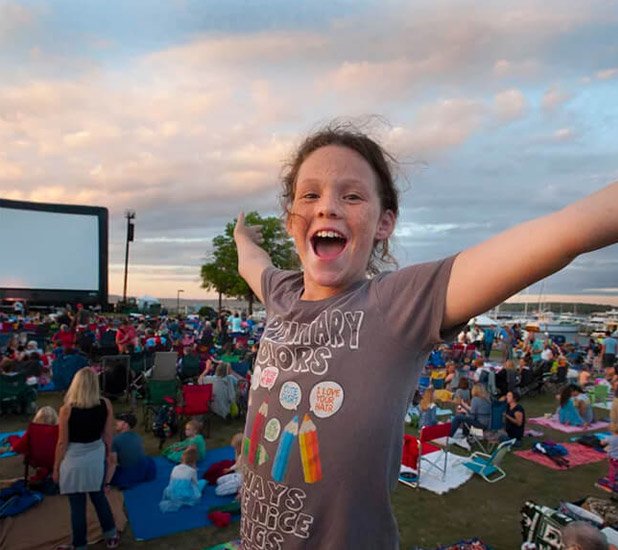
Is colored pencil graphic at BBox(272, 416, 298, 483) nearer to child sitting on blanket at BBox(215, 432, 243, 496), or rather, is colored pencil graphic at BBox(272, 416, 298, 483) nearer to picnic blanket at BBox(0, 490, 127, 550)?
picnic blanket at BBox(0, 490, 127, 550)

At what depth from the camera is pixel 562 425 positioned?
32.8ft

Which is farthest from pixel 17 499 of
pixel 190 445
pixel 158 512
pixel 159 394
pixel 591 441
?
pixel 591 441

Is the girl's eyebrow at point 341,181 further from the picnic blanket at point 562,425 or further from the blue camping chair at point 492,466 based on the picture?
the picnic blanket at point 562,425

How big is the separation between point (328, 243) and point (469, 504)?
19.7ft

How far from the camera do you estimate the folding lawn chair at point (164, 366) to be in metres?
9.98

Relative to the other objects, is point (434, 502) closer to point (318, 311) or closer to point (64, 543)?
point (64, 543)

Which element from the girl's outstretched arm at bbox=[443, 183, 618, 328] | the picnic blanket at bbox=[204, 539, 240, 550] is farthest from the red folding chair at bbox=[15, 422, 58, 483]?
the girl's outstretched arm at bbox=[443, 183, 618, 328]

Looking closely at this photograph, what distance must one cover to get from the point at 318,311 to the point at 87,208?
14.8m

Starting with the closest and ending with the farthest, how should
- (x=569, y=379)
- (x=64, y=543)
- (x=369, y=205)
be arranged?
(x=369, y=205) < (x=64, y=543) < (x=569, y=379)

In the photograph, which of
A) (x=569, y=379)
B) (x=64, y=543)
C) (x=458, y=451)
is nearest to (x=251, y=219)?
(x=569, y=379)

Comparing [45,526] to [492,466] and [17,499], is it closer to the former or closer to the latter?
[17,499]

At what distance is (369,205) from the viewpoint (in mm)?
1189

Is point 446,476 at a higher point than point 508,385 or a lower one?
lower

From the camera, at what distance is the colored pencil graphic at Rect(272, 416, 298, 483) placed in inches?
41.4
